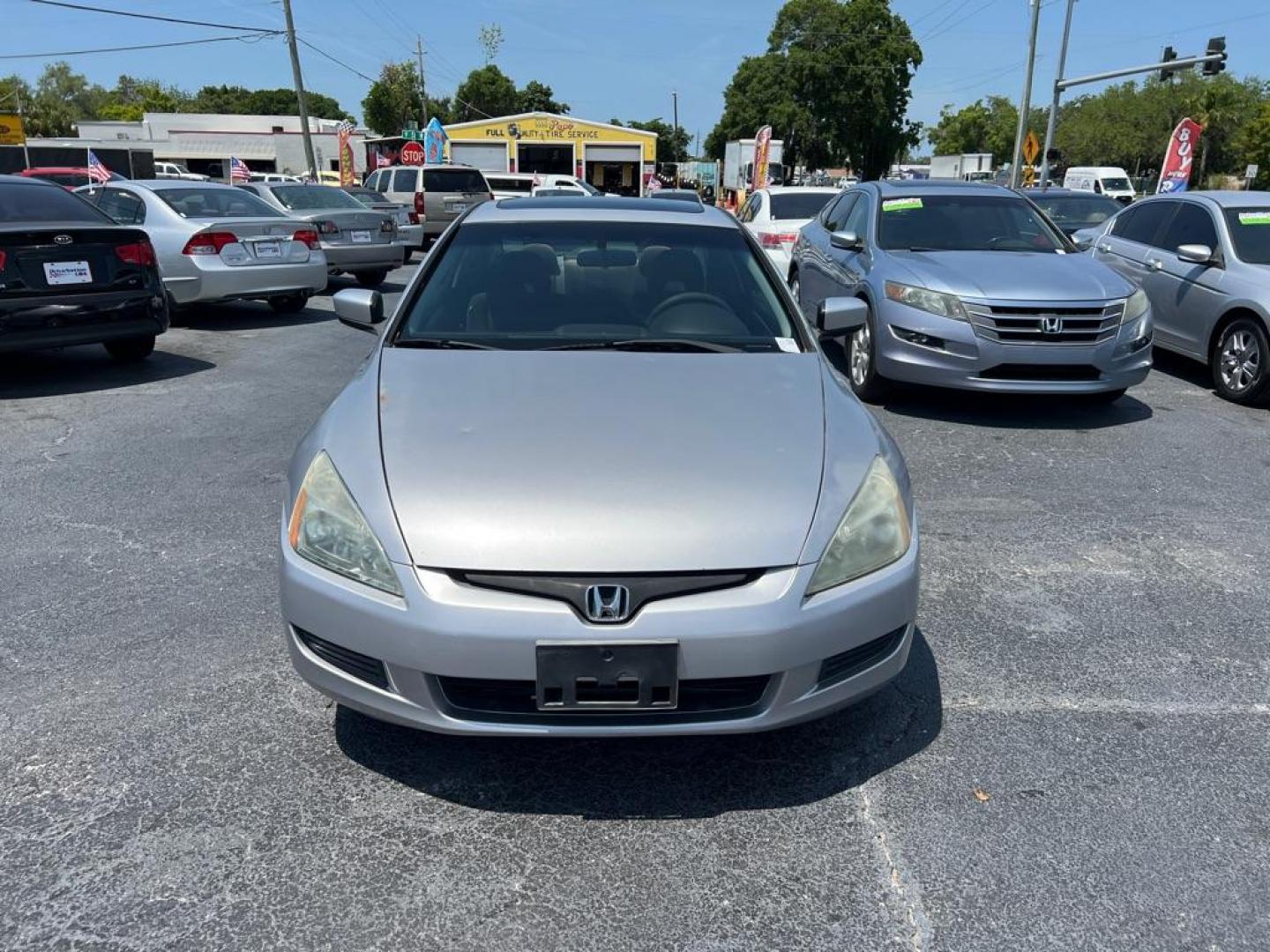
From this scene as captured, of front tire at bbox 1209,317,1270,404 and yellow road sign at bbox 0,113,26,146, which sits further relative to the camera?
yellow road sign at bbox 0,113,26,146

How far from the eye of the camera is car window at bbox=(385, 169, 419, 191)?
1889cm

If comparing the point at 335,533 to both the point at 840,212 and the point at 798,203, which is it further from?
the point at 798,203

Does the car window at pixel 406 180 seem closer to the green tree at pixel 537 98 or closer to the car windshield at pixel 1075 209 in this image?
the car windshield at pixel 1075 209

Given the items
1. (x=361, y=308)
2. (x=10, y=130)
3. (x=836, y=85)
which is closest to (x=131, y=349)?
(x=361, y=308)

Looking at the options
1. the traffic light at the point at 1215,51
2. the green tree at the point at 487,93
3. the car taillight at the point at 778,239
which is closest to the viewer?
the car taillight at the point at 778,239

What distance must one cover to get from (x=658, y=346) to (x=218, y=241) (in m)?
7.81

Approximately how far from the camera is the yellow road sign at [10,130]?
38094mm

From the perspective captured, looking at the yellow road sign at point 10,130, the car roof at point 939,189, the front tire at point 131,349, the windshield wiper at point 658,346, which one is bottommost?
the front tire at point 131,349

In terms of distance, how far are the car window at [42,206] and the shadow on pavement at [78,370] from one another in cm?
102

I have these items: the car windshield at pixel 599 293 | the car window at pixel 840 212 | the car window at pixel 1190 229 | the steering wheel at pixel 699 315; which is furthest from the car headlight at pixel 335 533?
the car window at pixel 1190 229

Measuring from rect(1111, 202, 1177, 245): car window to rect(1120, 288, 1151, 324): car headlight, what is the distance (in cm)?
252

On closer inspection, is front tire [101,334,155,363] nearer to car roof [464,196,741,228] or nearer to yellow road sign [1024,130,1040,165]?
car roof [464,196,741,228]

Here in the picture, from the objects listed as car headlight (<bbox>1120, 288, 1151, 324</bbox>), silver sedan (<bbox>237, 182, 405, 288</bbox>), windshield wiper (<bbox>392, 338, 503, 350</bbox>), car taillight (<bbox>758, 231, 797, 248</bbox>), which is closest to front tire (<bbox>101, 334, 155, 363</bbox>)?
silver sedan (<bbox>237, 182, 405, 288</bbox>)

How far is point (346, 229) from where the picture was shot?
43.4 ft
